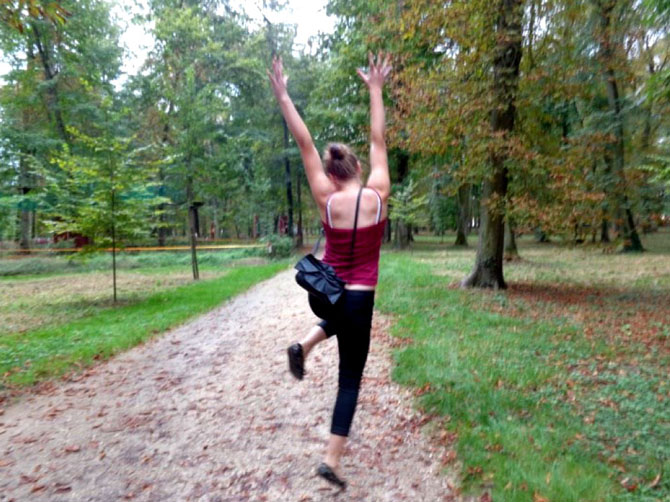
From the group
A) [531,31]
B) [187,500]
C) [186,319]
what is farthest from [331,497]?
[531,31]

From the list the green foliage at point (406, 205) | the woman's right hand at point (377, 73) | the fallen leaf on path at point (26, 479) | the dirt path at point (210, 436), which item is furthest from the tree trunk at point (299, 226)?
the woman's right hand at point (377, 73)

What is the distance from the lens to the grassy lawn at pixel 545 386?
3195mm

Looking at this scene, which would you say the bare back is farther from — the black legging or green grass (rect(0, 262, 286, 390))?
green grass (rect(0, 262, 286, 390))

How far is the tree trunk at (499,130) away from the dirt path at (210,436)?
6025 mm

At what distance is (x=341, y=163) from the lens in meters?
2.93

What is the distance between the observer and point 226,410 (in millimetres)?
4605

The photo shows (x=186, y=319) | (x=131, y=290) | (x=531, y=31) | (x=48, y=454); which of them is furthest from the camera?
(x=131, y=290)

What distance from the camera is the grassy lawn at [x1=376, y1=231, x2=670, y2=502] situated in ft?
10.5

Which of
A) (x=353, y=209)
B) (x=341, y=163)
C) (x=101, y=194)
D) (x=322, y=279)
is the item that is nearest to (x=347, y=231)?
(x=353, y=209)

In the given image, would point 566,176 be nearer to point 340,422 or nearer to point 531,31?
point 531,31

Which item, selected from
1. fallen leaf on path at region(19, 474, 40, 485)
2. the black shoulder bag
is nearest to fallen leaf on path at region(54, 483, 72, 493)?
fallen leaf on path at region(19, 474, 40, 485)

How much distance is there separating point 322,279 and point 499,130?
904 centimetres

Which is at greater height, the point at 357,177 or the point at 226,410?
the point at 357,177

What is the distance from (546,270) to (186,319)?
503 inches
